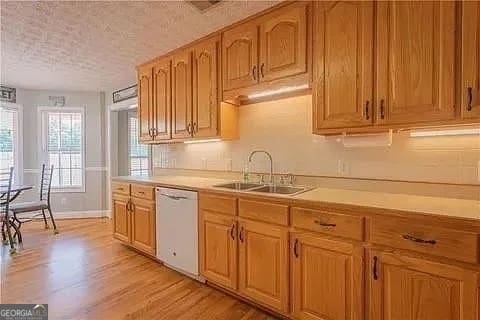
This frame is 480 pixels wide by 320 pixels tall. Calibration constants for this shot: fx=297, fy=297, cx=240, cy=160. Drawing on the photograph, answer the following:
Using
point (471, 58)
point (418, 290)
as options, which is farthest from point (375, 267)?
point (471, 58)

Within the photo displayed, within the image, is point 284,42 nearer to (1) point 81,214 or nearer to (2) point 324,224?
(2) point 324,224

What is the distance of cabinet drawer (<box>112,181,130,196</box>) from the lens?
141 inches

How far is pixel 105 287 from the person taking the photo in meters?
2.65

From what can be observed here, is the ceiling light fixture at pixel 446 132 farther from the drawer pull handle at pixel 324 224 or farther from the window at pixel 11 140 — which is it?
the window at pixel 11 140

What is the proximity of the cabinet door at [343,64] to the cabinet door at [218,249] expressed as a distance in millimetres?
1070

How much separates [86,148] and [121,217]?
2.57 meters

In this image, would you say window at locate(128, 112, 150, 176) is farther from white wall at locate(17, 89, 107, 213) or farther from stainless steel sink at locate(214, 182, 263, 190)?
stainless steel sink at locate(214, 182, 263, 190)

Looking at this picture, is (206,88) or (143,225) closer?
(206,88)

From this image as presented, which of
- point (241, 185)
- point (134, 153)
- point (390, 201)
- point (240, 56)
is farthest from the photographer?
point (134, 153)

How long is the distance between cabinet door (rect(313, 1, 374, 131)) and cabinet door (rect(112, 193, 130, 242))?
2.55 meters

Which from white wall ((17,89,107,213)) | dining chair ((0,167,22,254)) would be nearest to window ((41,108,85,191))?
white wall ((17,89,107,213))

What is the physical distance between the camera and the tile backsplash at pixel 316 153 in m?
1.89

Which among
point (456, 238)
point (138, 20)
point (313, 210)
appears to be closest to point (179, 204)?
point (313, 210)

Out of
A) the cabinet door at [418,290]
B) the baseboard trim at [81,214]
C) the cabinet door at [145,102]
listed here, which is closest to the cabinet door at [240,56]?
the cabinet door at [145,102]
